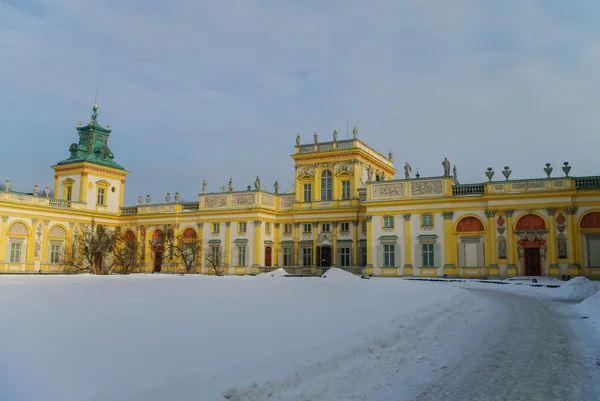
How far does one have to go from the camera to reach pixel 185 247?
162 ft

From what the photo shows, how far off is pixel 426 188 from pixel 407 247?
17.2 feet

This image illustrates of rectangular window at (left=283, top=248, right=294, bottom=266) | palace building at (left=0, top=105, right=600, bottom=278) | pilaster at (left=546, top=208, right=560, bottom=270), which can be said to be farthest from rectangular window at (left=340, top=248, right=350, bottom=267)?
pilaster at (left=546, top=208, right=560, bottom=270)

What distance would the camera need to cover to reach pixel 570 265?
34.6 meters

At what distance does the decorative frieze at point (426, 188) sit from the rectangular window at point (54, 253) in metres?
35.0

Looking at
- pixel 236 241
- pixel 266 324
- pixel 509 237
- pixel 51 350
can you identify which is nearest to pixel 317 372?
pixel 266 324

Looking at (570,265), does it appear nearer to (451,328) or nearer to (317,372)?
(451,328)

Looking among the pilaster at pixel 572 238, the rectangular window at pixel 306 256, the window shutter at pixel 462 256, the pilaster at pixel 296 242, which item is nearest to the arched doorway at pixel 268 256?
the pilaster at pixel 296 242

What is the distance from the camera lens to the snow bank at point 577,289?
2397 cm

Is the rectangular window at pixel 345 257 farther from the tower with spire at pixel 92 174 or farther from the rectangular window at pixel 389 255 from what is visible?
the tower with spire at pixel 92 174

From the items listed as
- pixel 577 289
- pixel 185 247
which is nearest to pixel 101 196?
pixel 185 247

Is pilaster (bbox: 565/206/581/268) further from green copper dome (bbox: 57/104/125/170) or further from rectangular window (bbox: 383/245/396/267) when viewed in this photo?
green copper dome (bbox: 57/104/125/170)

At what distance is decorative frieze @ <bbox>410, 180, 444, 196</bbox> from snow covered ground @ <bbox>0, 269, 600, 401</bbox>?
27.8 meters

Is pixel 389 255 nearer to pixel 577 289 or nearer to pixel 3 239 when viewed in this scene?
pixel 577 289

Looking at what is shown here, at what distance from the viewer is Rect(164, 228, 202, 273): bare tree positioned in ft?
159
